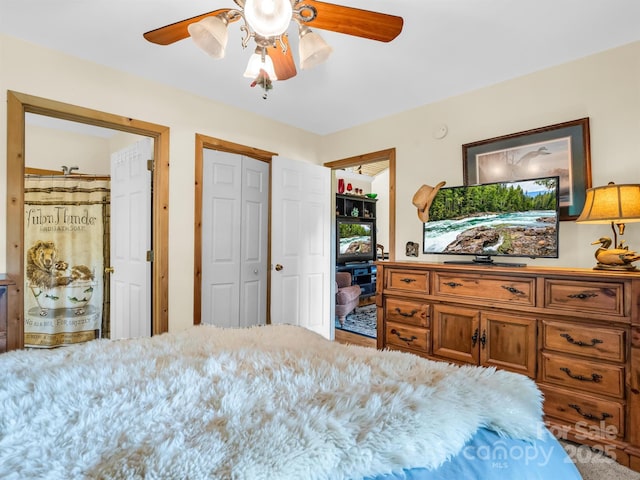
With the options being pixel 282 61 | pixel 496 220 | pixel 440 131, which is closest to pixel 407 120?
pixel 440 131

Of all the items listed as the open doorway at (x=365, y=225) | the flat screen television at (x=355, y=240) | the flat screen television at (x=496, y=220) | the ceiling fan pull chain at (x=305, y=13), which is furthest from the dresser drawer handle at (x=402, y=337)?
the flat screen television at (x=355, y=240)

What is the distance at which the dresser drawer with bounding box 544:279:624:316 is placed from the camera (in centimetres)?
169

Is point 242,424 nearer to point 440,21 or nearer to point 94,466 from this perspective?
point 94,466

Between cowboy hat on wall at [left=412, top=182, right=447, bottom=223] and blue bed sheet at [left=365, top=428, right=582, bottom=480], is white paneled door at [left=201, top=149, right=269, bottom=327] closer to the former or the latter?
cowboy hat on wall at [left=412, top=182, right=447, bottom=223]

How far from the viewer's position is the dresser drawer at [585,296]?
1.69 metres

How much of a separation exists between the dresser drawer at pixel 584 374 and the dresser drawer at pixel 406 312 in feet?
2.46

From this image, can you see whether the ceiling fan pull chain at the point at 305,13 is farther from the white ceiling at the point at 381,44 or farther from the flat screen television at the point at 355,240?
the flat screen television at the point at 355,240

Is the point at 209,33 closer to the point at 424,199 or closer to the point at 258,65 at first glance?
the point at 258,65

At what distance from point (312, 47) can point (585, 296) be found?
76.4 inches

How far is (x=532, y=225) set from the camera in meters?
2.13

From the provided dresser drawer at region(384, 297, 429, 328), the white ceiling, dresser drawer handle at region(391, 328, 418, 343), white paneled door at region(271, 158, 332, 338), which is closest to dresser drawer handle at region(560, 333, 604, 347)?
dresser drawer at region(384, 297, 429, 328)

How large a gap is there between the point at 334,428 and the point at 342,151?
3.37 metres

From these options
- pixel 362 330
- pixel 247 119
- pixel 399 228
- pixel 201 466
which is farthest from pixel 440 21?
pixel 362 330

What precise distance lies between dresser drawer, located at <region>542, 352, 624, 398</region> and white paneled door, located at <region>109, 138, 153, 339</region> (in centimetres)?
288
